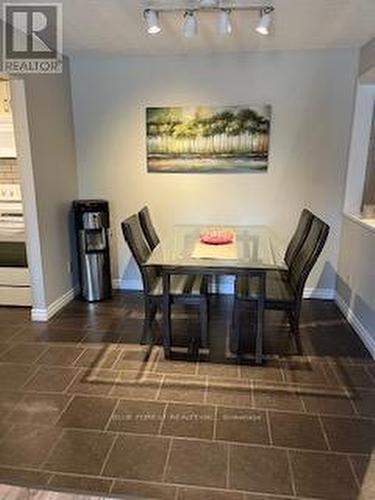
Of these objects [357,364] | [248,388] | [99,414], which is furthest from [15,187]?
[357,364]

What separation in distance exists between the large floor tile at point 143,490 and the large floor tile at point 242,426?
415 millimetres

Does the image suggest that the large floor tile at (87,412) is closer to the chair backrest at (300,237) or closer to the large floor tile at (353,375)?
the large floor tile at (353,375)

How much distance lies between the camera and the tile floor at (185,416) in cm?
179

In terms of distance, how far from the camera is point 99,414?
2.23 meters

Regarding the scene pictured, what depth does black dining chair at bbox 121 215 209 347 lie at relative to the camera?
9.30 feet

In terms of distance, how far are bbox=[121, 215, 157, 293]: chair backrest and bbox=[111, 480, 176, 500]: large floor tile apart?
135 cm

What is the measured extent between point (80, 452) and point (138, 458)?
0.30 meters

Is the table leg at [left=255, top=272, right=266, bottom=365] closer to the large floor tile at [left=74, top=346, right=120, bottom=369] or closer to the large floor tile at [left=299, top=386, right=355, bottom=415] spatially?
the large floor tile at [left=299, top=386, right=355, bottom=415]

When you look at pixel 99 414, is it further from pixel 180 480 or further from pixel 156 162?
pixel 156 162

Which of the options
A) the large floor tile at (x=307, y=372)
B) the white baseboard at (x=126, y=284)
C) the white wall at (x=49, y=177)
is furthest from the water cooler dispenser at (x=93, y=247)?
the large floor tile at (x=307, y=372)

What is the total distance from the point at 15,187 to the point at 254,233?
245 centimetres

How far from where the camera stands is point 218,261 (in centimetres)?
271

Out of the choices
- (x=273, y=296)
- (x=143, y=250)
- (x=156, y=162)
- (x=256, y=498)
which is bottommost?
(x=256, y=498)

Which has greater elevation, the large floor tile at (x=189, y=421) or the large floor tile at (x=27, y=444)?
the large floor tile at (x=189, y=421)
